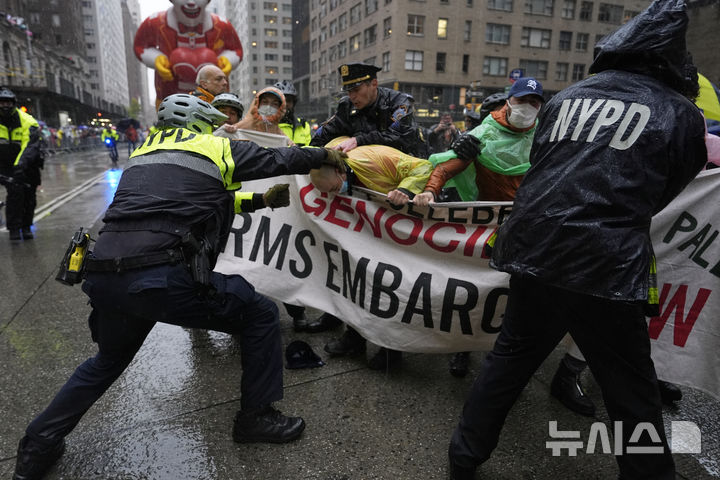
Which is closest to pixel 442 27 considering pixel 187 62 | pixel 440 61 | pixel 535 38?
pixel 440 61

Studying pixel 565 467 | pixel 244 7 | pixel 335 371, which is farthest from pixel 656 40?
pixel 244 7

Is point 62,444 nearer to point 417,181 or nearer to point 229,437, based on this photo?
point 229,437

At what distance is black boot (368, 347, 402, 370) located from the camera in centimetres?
321

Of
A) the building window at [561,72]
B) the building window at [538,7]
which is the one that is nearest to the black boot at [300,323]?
the building window at [538,7]

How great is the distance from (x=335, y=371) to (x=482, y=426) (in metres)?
1.39

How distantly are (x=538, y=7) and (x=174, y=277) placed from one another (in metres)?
52.7

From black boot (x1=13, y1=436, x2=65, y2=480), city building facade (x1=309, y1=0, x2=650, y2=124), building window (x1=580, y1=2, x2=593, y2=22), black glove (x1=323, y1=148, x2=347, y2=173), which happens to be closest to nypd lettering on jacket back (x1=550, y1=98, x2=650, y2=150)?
black glove (x1=323, y1=148, x2=347, y2=173)

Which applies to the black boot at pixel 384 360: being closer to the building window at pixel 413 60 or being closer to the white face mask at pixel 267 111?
the white face mask at pixel 267 111

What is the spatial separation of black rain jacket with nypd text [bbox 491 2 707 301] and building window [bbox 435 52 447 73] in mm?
45994

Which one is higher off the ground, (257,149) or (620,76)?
(620,76)

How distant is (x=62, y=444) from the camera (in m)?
2.28

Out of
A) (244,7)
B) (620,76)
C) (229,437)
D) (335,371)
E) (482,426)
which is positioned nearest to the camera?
(620,76)

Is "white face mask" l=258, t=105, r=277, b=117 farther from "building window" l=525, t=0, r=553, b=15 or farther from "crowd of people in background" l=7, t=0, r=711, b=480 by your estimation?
"building window" l=525, t=0, r=553, b=15

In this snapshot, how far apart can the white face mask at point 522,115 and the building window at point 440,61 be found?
1758 inches
